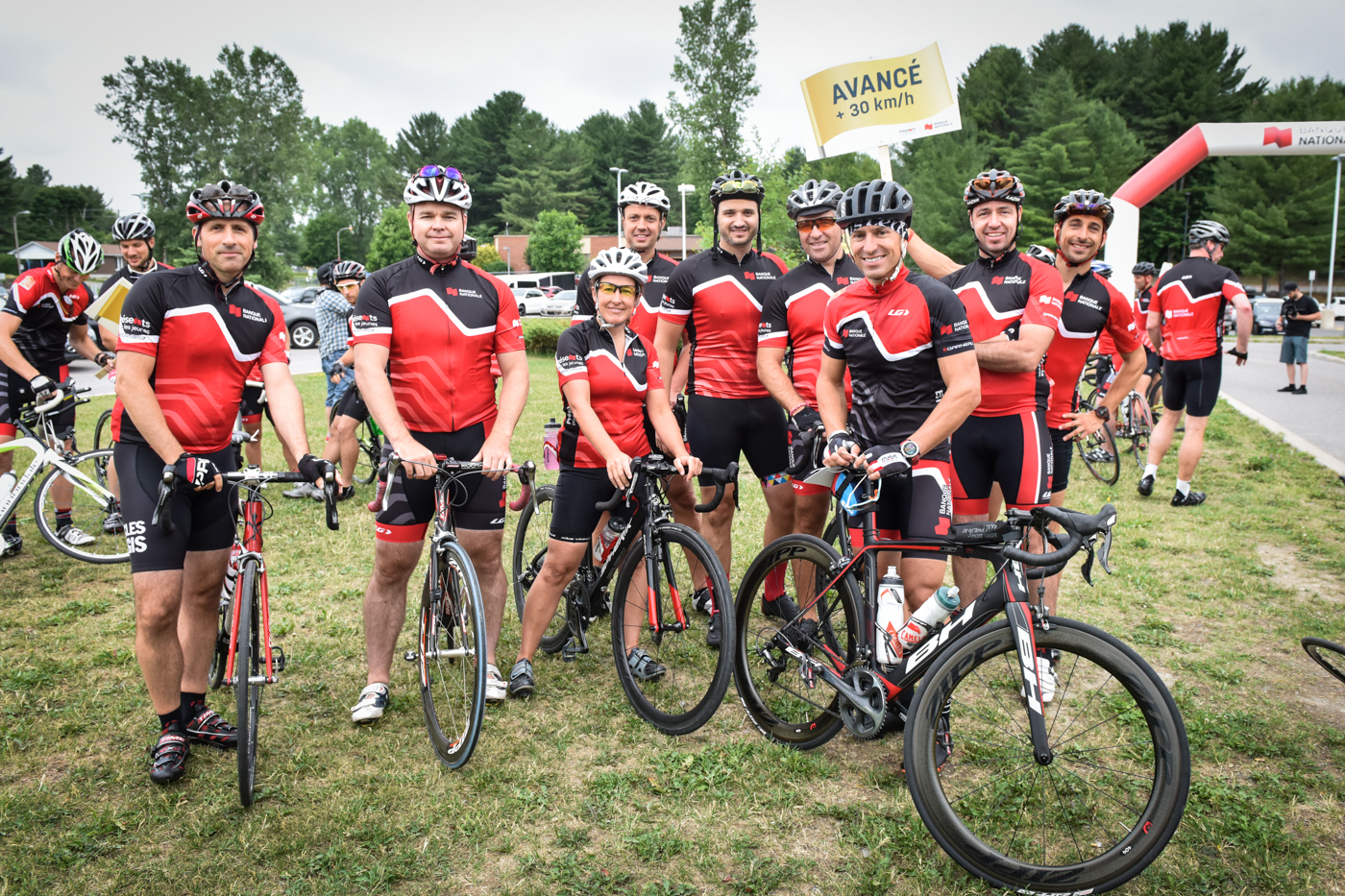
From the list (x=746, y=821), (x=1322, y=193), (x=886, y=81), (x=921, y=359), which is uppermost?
(x=1322, y=193)

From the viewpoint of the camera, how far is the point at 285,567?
6.57 metres

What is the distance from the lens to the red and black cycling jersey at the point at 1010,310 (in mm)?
4262

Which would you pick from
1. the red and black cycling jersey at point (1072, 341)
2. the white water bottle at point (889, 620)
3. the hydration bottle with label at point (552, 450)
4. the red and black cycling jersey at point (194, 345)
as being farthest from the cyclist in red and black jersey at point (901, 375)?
the red and black cycling jersey at point (194, 345)

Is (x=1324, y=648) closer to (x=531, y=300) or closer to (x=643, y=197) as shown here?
(x=643, y=197)

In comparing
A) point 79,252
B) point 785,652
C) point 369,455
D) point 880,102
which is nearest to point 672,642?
point 785,652

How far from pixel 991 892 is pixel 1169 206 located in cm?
6792

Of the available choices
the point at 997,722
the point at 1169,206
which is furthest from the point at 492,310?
the point at 1169,206

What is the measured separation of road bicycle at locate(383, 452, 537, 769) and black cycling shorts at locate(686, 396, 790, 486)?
54.5 inches

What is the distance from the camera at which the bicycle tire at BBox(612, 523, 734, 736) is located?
377cm

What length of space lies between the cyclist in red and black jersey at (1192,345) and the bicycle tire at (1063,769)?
572 cm

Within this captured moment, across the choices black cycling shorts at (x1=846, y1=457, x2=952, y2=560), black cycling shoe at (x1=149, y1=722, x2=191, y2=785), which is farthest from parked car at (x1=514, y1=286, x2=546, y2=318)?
black cycling shorts at (x1=846, y1=457, x2=952, y2=560)

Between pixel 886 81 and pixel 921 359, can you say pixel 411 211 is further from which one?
pixel 886 81

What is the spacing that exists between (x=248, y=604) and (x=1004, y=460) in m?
3.63

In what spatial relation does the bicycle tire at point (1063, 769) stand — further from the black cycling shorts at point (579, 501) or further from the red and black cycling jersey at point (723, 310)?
the red and black cycling jersey at point (723, 310)
